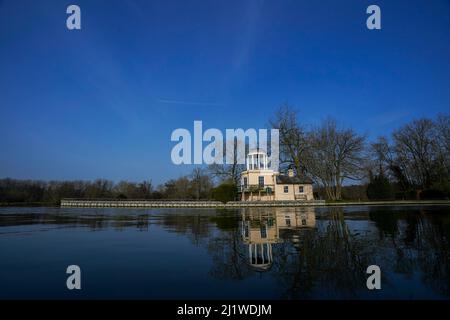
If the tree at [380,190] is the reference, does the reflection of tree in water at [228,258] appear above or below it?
below

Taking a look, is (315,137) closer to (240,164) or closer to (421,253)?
(240,164)

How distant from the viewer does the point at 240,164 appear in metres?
56.0

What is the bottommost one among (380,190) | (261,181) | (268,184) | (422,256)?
(422,256)

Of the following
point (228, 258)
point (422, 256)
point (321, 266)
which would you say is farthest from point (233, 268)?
point (422, 256)

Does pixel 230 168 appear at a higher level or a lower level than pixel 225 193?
higher

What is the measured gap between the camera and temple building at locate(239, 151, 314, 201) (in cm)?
4253

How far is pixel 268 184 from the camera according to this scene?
43.1 meters

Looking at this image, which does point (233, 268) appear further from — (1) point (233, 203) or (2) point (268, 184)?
(2) point (268, 184)

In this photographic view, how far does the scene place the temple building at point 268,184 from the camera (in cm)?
4253

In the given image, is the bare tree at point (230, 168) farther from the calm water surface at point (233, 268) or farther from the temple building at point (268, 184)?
the calm water surface at point (233, 268)

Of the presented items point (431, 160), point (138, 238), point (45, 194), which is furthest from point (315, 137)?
point (45, 194)

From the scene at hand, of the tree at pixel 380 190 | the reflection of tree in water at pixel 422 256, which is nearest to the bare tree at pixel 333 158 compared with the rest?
the tree at pixel 380 190

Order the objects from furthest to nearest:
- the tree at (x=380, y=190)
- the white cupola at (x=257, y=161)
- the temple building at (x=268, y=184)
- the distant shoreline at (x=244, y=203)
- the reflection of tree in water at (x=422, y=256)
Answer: the tree at (x=380, y=190)
the white cupola at (x=257, y=161)
the temple building at (x=268, y=184)
the distant shoreline at (x=244, y=203)
the reflection of tree in water at (x=422, y=256)

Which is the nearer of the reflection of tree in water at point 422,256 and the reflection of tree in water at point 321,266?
the reflection of tree in water at point 321,266
